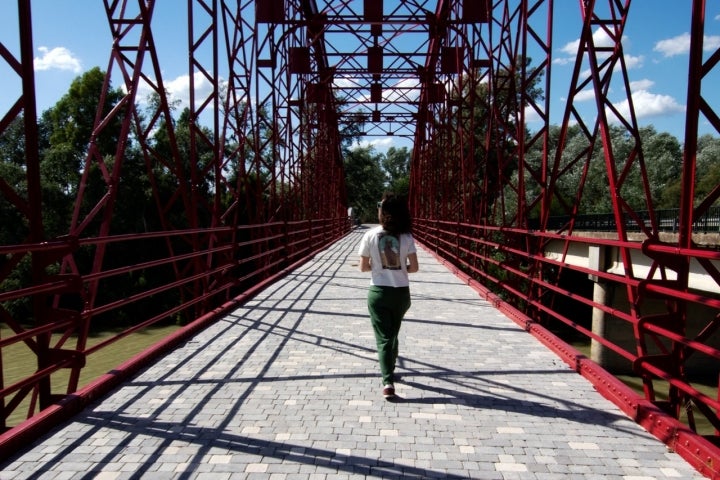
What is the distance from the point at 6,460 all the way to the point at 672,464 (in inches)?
148

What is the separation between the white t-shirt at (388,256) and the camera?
4.37 metres

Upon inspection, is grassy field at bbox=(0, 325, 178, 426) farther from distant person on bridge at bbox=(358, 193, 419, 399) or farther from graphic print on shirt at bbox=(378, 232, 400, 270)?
graphic print on shirt at bbox=(378, 232, 400, 270)

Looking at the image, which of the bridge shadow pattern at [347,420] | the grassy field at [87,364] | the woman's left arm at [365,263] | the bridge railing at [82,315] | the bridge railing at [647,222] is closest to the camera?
the bridge shadow pattern at [347,420]

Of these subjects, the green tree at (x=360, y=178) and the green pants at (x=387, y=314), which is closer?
the green pants at (x=387, y=314)

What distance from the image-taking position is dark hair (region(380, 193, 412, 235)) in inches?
173

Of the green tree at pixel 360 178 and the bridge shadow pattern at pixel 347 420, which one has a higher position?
the green tree at pixel 360 178

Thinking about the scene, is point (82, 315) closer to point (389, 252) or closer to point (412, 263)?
point (389, 252)

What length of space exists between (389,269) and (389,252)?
5.3 inches

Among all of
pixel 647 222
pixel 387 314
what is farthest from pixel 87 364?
pixel 647 222

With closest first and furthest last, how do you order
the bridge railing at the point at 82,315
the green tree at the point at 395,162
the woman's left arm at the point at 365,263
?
the bridge railing at the point at 82,315, the woman's left arm at the point at 365,263, the green tree at the point at 395,162

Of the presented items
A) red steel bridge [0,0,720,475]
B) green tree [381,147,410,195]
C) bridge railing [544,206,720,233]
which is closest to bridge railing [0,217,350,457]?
red steel bridge [0,0,720,475]

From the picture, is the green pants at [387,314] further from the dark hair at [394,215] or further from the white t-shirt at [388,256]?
the dark hair at [394,215]

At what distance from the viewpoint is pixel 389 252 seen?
4.37 meters

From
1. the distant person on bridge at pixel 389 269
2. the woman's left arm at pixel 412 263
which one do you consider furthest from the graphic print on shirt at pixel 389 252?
the woman's left arm at pixel 412 263
